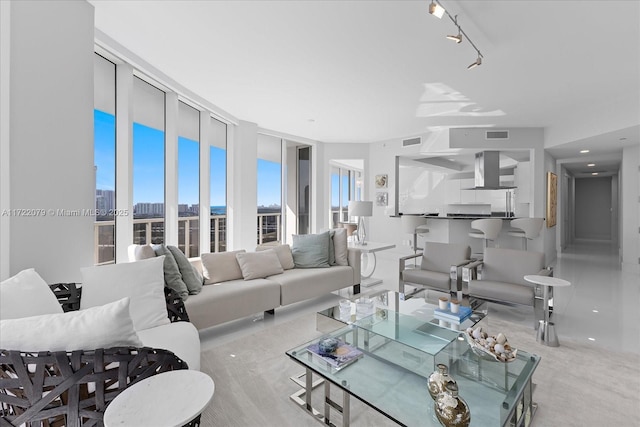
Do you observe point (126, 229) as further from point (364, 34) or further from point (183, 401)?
point (364, 34)

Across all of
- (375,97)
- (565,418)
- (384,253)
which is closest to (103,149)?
(375,97)

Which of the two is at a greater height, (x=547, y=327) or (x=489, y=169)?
(x=489, y=169)

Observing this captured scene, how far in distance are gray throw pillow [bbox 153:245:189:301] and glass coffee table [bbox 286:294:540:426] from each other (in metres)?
1.29

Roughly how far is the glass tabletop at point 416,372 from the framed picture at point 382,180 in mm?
5795

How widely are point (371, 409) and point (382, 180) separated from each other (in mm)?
6476

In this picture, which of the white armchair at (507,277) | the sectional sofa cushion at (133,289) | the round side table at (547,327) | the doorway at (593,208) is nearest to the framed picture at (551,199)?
the white armchair at (507,277)

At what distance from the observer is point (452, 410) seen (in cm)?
139

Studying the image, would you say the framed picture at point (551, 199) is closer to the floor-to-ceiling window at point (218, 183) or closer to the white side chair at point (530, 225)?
the white side chair at point (530, 225)

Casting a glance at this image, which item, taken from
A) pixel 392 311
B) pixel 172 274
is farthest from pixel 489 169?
pixel 172 274

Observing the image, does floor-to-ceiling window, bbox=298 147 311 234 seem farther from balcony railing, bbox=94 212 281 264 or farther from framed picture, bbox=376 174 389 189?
framed picture, bbox=376 174 389 189

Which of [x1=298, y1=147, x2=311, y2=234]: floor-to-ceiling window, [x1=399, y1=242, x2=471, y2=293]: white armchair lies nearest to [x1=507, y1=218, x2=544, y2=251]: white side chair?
[x1=399, y1=242, x2=471, y2=293]: white armchair

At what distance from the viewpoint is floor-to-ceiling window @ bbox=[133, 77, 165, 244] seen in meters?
3.88

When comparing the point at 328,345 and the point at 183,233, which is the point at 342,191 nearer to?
the point at 183,233

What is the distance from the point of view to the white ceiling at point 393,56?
2646 mm
